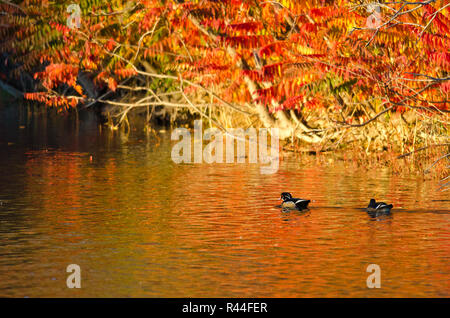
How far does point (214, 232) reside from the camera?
561 inches

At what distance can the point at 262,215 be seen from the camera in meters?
16.0

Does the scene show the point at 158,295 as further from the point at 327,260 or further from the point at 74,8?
the point at 74,8

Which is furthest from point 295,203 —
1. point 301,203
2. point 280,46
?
point 280,46

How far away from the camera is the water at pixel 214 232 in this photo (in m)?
11.0

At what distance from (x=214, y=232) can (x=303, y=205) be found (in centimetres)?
257

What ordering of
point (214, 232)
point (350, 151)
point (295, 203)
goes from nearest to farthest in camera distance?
point (214, 232) → point (295, 203) → point (350, 151)

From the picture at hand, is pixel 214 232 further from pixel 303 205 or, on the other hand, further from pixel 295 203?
pixel 303 205

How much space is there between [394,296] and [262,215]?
5773 millimetres

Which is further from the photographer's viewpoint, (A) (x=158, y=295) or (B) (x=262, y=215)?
(B) (x=262, y=215)

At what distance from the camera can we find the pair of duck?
1568 centimetres

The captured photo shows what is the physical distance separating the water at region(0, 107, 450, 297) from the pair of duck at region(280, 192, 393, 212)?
0.17 m

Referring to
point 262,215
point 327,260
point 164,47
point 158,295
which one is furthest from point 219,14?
point 158,295

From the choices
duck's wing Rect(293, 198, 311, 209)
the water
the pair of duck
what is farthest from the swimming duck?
duck's wing Rect(293, 198, 311, 209)

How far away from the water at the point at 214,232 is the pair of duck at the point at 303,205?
174 mm
